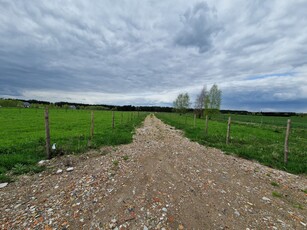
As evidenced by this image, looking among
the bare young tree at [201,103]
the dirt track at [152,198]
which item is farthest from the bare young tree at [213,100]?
the dirt track at [152,198]

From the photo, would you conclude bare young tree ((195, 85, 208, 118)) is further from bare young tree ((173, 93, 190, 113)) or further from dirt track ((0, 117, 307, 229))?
dirt track ((0, 117, 307, 229))

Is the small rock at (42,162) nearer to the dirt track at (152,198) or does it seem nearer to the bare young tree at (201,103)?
the dirt track at (152,198)

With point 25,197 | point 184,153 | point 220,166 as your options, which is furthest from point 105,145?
point 220,166

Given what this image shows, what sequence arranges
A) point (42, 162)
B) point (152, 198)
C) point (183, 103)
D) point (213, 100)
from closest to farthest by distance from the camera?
point (152, 198)
point (42, 162)
point (213, 100)
point (183, 103)

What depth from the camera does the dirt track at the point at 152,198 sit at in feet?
11.1

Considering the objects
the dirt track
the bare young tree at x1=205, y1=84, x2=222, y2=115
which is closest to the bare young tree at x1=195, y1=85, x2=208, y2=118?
the bare young tree at x1=205, y1=84, x2=222, y2=115

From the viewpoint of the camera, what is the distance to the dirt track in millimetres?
3385

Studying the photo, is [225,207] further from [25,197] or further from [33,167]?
[33,167]

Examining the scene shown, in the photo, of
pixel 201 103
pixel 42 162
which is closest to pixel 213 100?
pixel 201 103

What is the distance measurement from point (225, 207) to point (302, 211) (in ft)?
6.95

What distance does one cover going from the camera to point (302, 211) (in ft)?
13.3

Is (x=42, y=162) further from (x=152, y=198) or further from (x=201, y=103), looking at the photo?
(x=201, y=103)

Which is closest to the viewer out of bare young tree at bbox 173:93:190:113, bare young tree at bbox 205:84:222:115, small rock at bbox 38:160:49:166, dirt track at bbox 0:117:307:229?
dirt track at bbox 0:117:307:229

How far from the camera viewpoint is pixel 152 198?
162 inches
